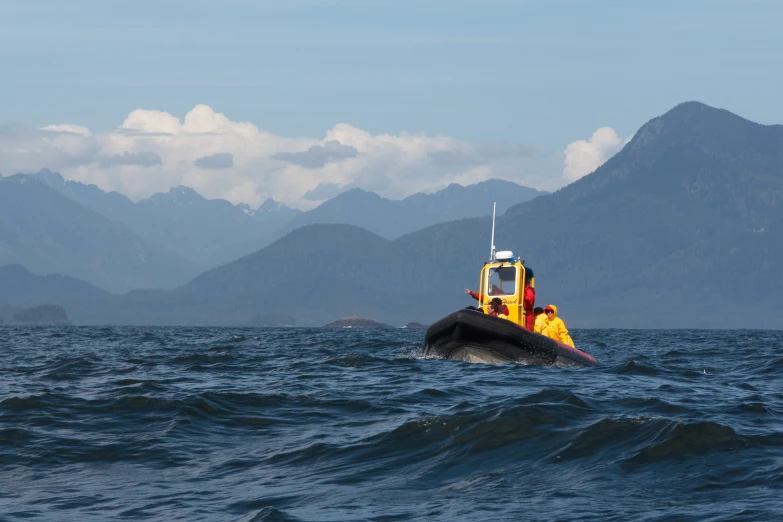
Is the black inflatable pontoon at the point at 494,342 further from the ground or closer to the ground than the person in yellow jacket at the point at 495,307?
closer to the ground

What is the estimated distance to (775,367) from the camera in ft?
111

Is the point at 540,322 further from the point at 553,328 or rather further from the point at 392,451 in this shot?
the point at 392,451

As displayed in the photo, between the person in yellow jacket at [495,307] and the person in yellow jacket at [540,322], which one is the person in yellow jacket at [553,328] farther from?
the person in yellow jacket at [495,307]

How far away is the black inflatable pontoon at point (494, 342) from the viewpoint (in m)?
29.7

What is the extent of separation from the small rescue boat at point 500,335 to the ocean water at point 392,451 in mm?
4608

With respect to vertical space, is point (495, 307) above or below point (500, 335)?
above

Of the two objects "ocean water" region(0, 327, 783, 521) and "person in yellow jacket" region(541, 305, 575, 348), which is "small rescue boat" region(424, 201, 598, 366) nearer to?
"person in yellow jacket" region(541, 305, 575, 348)

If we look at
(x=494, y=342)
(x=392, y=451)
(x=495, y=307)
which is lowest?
(x=392, y=451)

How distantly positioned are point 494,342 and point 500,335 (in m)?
0.32

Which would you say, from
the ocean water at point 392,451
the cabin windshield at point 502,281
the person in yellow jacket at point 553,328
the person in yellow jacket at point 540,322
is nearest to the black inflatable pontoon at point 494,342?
the person in yellow jacket at point 553,328

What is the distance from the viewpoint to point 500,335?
2970 centimetres

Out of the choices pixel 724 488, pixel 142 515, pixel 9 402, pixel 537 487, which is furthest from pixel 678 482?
pixel 9 402

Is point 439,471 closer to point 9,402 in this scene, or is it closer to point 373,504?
point 373,504


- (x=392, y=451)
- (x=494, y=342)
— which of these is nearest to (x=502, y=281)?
(x=494, y=342)
